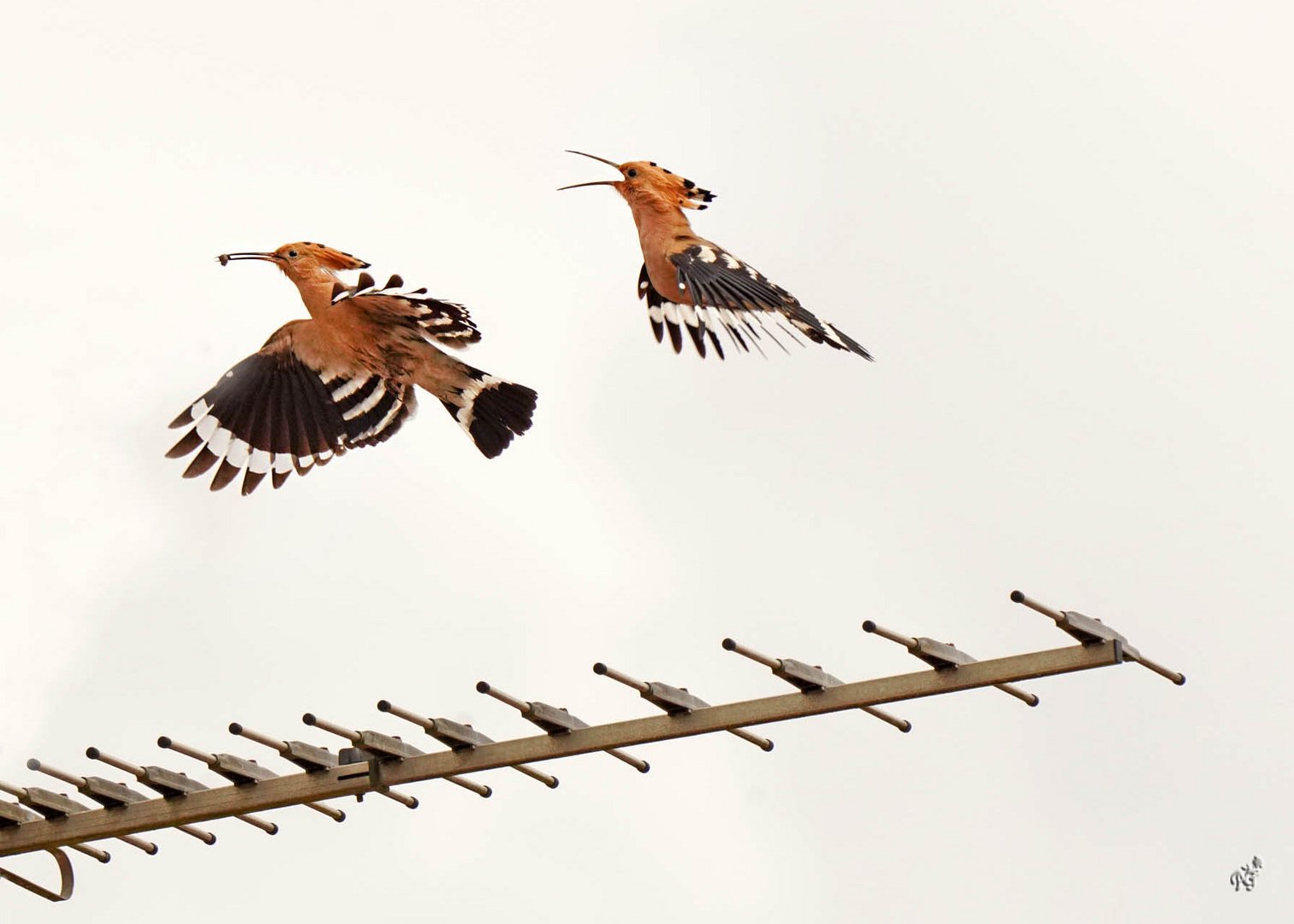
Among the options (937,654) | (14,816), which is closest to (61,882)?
(14,816)

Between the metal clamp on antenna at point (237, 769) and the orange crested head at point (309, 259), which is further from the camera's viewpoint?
the orange crested head at point (309, 259)

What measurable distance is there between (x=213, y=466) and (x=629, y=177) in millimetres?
4143

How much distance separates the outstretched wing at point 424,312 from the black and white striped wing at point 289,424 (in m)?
0.67

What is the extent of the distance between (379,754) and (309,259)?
6.39m

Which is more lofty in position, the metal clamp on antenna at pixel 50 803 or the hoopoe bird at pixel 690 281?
the hoopoe bird at pixel 690 281

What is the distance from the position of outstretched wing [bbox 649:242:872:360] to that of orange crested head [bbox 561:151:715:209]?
21.1 inches

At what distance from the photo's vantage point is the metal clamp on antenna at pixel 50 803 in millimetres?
18016

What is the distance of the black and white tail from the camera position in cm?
2227

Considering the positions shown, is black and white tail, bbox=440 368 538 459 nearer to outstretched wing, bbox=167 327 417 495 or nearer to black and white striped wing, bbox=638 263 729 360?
outstretched wing, bbox=167 327 417 495

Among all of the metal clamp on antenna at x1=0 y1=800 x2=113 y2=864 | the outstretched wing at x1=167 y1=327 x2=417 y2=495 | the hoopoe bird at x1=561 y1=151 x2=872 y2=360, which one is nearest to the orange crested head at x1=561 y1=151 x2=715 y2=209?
the hoopoe bird at x1=561 y1=151 x2=872 y2=360

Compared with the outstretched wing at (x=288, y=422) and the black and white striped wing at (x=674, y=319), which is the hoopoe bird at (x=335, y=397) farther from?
the black and white striped wing at (x=674, y=319)

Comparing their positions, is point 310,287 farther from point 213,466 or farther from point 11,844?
point 11,844

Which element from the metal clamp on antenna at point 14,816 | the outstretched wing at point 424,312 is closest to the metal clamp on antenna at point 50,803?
the metal clamp on antenna at point 14,816

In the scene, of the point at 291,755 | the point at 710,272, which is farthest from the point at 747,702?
the point at 710,272
